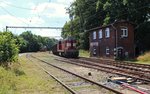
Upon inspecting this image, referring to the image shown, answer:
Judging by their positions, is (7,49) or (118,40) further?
(118,40)

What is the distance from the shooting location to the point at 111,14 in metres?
66.7

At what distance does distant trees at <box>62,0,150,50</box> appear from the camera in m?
60.8

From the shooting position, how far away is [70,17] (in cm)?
9556

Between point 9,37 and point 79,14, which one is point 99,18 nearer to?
point 79,14

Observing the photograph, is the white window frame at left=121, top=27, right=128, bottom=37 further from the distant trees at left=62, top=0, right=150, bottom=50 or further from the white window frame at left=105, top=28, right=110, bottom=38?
the distant trees at left=62, top=0, right=150, bottom=50

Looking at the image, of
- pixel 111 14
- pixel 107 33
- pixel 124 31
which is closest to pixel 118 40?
pixel 124 31

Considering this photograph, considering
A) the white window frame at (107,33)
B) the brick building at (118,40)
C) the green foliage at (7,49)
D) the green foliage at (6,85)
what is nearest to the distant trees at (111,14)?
the brick building at (118,40)

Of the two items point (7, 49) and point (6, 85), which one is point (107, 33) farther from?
point (6, 85)

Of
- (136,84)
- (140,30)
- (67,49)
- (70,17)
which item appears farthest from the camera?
(70,17)

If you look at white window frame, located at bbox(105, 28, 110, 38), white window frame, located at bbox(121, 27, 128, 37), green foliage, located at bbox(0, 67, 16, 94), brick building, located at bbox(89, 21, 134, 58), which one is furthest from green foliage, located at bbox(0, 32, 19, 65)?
white window frame, located at bbox(105, 28, 110, 38)

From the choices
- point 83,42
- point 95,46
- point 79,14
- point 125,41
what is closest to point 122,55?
point 125,41

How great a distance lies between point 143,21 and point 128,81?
46374 millimetres

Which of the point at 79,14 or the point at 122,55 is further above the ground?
the point at 79,14

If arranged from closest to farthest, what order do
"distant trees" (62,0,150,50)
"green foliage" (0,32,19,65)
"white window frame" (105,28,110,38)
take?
"green foliage" (0,32,19,65)
"white window frame" (105,28,110,38)
"distant trees" (62,0,150,50)
